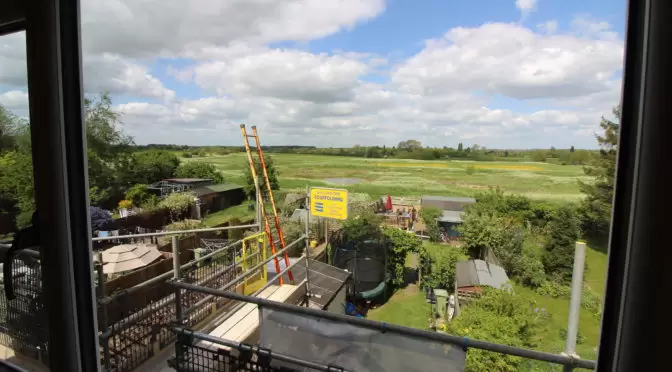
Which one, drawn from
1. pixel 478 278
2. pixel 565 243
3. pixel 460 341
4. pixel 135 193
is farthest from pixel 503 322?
pixel 135 193

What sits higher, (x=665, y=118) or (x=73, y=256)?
(x=665, y=118)

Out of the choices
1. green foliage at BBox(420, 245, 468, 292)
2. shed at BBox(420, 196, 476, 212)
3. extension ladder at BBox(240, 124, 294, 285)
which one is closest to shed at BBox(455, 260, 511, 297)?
green foliage at BBox(420, 245, 468, 292)

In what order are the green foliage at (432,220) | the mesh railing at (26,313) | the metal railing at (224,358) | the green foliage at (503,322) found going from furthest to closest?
1. the green foliage at (432,220)
2. the green foliage at (503,322)
3. the metal railing at (224,358)
4. the mesh railing at (26,313)

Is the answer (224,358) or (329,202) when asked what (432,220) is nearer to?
(329,202)

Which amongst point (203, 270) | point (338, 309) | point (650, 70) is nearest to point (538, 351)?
point (650, 70)

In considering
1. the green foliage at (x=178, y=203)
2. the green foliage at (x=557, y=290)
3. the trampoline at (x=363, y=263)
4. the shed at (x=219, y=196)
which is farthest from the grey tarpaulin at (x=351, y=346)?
the trampoline at (x=363, y=263)

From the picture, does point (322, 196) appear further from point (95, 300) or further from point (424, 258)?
point (424, 258)

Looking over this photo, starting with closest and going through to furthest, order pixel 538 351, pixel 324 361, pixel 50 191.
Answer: pixel 50 191 → pixel 538 351 → pixel 324 361

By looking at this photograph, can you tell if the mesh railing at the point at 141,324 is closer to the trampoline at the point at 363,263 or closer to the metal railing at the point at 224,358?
the metal railing at the point at 224,358
